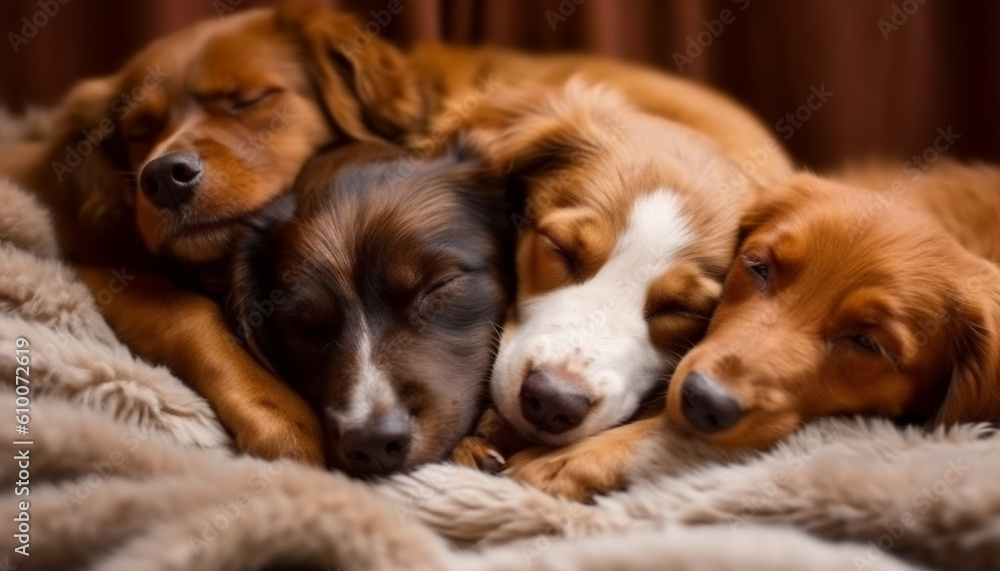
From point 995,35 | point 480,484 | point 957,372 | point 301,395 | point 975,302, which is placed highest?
point 995,35

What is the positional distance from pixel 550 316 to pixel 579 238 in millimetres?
179

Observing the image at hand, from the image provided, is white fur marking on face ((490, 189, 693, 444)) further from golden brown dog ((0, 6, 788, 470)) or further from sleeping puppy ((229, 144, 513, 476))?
golden brown dog ((0, 6, 788, 470))

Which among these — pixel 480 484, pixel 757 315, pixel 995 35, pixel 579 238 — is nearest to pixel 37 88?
pixel 579 238

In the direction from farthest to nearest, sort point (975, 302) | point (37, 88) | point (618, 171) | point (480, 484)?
point (37, 88), point (618, 171), point (975, 302), point (480, 484)

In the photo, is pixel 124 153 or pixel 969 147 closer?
pixel 124 153

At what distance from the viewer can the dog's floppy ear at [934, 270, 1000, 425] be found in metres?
1.60

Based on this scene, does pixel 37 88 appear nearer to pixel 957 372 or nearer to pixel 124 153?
pixel 124 153

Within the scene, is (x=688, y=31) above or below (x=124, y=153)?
above

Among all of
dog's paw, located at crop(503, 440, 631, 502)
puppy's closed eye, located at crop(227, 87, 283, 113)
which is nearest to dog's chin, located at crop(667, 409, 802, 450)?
dog's paw, located at crop(503, 440, 631, 502)

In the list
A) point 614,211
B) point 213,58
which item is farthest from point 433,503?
point 213,58

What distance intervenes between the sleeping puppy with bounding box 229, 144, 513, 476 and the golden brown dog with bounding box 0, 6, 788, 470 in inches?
3.5

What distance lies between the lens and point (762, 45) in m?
2.75

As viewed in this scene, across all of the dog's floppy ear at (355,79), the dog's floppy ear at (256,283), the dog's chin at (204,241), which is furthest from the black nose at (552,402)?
the dog's floppy ear at (355,79)

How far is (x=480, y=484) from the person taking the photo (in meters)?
1.47
